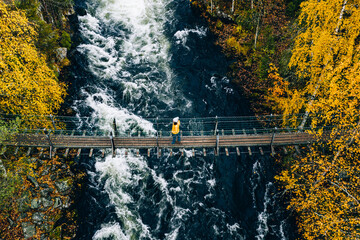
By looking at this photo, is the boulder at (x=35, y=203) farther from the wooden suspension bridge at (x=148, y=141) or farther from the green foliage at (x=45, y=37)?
the green foliage at (x=45, y=37)

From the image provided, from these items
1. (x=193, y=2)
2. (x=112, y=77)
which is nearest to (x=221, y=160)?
(x=112, y=77)

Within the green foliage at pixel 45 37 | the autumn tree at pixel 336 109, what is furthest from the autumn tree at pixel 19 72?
the autumn tree at pixel 336 109

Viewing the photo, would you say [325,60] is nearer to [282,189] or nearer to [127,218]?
[282,189]

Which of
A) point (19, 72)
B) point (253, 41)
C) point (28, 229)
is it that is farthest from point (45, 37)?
point (253, 41)

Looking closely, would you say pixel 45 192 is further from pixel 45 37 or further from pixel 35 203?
pixel 45 37

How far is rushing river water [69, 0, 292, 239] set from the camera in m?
17.2

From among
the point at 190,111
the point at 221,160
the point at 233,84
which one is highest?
the point at 233,84

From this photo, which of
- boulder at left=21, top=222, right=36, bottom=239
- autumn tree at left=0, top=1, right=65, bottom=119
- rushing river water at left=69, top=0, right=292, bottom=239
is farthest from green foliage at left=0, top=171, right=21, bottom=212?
rushing river water at left=69, top=0, right=292, bottom=239

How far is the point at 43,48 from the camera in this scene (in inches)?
833

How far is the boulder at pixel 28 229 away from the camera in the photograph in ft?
50.1

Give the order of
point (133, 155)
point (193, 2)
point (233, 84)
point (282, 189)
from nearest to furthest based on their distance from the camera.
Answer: point (282, 189) → point (133, 155) → point (233, 84) → point (193, 2)

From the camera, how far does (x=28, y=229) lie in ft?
50.5

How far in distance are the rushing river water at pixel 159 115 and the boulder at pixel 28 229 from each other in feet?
8.59

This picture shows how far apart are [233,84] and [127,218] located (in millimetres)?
15004
